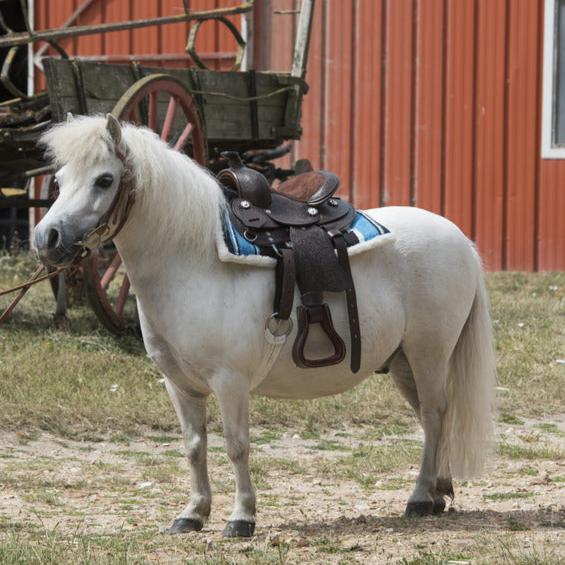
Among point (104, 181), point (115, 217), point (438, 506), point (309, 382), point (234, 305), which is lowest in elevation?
point (438, 506)

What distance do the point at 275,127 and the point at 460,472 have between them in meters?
4.35

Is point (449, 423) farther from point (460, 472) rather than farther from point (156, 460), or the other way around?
point (156, 460)

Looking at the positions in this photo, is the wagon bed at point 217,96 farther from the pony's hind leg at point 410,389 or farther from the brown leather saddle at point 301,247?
the pony's hind leg at point 410,389

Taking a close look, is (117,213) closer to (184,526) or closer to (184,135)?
(184,526)

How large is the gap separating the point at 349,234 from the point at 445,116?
785 centimetres

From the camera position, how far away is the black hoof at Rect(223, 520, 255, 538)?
15.6ft

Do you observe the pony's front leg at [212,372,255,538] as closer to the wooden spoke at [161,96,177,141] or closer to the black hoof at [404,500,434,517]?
the black hoof at [404,500,434,517]

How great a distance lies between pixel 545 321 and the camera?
32.0 feet

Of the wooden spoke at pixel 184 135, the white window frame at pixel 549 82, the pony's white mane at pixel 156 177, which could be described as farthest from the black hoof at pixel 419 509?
the white window frame at pixel 549 82

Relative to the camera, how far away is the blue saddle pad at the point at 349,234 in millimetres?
4754

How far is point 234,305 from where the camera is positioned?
4.69 metres

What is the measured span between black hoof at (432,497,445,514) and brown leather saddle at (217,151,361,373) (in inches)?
30.0

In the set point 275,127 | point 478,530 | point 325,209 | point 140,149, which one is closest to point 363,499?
point 478,530

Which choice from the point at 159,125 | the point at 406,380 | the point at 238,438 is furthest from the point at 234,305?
the point at 159,125
